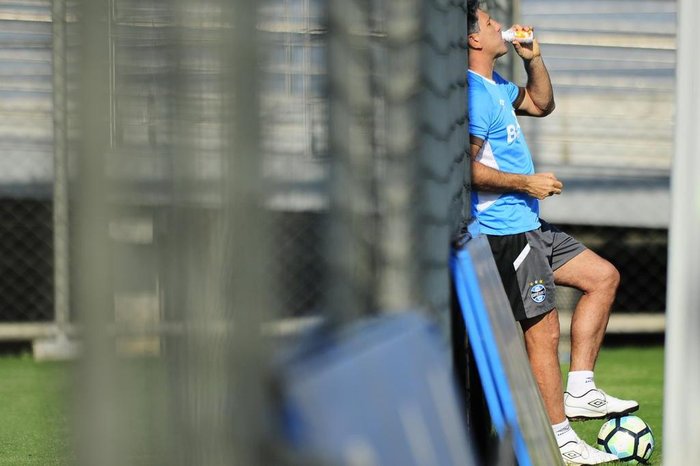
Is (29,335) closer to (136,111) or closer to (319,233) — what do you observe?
(319,233)

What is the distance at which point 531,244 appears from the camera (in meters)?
4.52

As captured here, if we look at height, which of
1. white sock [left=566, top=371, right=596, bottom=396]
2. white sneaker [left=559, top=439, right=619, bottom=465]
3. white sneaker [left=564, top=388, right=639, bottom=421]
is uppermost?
white sock [left=566, top=371, right=596, bottom=396]

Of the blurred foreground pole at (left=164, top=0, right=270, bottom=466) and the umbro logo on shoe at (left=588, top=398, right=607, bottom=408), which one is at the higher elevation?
the blurred foreground pole at (left=164, top=0, right=270, bottom=466)

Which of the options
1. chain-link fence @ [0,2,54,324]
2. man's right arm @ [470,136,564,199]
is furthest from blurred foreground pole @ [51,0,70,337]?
chain-link fence @ [0,2,54,324]

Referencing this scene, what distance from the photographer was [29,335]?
30.7 feet

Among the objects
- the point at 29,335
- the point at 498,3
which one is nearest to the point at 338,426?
the point at 498,3

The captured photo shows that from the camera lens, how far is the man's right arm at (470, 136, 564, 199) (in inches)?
165

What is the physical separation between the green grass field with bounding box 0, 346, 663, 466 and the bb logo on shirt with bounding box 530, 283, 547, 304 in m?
0.96

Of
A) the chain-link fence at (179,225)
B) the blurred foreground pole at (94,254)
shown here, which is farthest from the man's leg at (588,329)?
the blurred foreground pole at (94,254)

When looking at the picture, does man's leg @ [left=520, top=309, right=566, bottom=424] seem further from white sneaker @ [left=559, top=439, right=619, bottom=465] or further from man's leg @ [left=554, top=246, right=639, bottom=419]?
man's leg @ [left=554, top=246, right=639, bottom=419]

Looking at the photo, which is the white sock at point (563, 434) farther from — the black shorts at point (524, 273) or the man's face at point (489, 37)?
the man's face at point (489, 37)

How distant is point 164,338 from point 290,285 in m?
0.56

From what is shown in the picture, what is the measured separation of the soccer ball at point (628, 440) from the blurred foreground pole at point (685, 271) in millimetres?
1574

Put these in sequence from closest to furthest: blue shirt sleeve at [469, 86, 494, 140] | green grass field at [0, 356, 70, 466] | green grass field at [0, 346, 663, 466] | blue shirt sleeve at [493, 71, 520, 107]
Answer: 1. blue shirt sleeve at [469, 86, 494, 140]
2. blue shirt sleeve at [493, 71, 520, 107]
3. green grass field at [0, 356, 70, 466]
4. green grass field at [0, 346, 663, 466]
